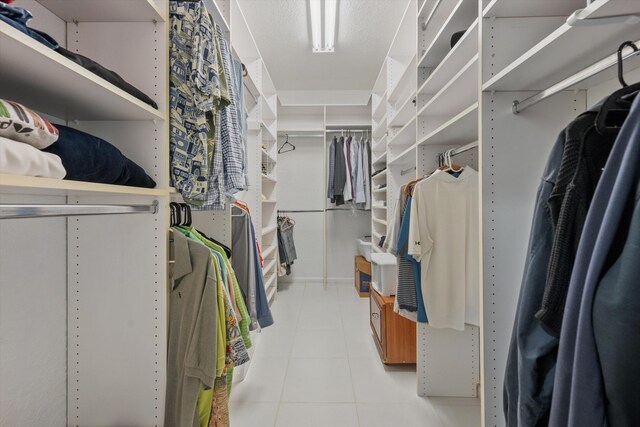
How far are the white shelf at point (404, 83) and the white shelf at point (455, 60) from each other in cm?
46

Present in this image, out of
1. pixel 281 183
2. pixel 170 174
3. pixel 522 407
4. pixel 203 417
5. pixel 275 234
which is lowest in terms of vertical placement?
pixel 203 417

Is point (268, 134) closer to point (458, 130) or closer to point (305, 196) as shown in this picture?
point (305, 196)

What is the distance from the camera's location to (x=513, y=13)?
3.34 feet

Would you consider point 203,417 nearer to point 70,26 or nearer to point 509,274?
point 509,274

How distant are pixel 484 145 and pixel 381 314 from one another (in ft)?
4.94

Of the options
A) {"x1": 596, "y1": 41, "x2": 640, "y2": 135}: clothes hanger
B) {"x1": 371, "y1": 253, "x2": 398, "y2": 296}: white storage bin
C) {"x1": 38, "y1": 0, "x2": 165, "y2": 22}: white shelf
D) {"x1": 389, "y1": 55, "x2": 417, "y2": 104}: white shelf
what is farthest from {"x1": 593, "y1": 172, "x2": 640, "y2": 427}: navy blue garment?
{"x1": 389, "y1": 55, "x2": 417, "y2": 104}: white shelf

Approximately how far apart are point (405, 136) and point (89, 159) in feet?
7.42

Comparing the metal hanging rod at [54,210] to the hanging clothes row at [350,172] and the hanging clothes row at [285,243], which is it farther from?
the hanging clothes row at [350,172]

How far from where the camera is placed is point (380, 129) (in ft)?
11.6

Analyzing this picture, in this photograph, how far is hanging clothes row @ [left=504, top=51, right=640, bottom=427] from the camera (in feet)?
1.63

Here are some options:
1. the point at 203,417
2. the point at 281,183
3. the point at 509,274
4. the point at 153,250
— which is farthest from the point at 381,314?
the point at 281,183

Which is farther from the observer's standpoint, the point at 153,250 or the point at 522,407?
the point at 153,250

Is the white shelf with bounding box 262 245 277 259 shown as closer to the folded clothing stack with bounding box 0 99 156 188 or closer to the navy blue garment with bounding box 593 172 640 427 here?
the folded clothing stack with bounding box 0 99 156 188

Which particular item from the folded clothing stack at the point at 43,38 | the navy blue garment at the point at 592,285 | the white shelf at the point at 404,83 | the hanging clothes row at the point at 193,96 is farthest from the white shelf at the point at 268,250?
the navy blue garment at the point at 592,285
